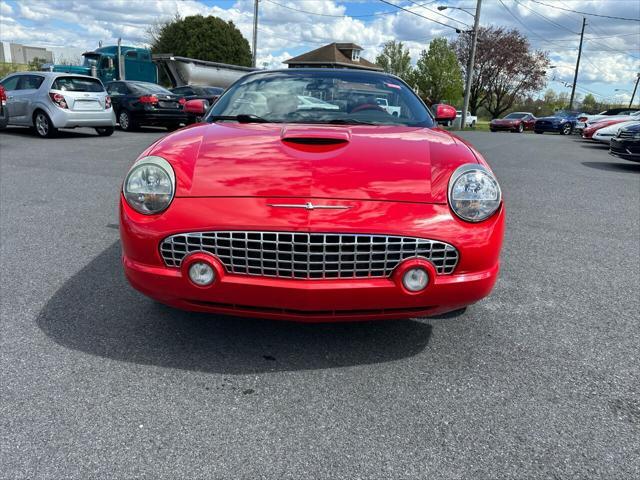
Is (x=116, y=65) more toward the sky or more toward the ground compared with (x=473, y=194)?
more toward the sky

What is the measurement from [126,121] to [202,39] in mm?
38113

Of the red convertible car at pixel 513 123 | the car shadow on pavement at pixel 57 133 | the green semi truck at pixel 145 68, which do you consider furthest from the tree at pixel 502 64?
the car shadow on pavement at pixel 57 133

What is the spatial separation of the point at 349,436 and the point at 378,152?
136cm

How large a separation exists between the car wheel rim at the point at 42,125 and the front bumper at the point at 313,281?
11351 mm

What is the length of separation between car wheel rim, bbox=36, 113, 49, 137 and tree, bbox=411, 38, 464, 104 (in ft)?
148

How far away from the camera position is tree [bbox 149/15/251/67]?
49094 millimetres

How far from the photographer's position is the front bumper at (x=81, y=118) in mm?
11797

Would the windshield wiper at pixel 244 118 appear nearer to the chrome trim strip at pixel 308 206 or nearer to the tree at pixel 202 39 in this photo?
the chrome trim strip at pixel 308 206

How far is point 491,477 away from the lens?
1807 millimetres

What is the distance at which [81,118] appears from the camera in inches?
478

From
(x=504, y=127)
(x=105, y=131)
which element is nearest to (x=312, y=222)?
(x=105, y=131)

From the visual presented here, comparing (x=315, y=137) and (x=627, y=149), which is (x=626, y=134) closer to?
(x=627, y=149)

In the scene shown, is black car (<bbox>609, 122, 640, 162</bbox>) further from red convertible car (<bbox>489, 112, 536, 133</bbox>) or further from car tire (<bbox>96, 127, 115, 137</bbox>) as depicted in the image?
red convertible car (<bbox>489, 112, 536, 133</bbox>)

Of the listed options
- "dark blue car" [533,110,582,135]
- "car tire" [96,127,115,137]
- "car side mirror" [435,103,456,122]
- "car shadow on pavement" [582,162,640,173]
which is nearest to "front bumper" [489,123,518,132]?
"dark blue car" [533,110,582,135]
